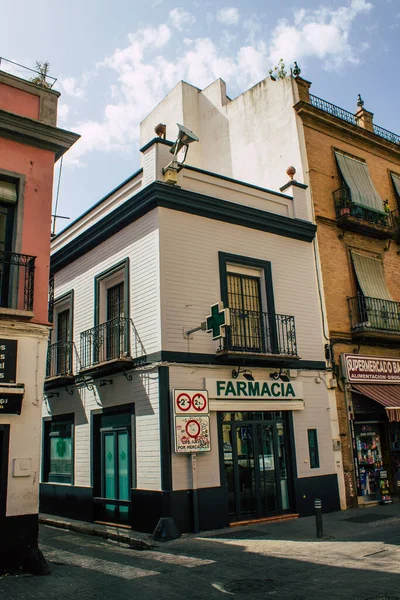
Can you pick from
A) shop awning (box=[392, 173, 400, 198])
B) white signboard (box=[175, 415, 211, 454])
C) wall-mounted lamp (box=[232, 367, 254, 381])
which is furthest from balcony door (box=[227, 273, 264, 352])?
shop awning (box=[392, 173, 400, 198])

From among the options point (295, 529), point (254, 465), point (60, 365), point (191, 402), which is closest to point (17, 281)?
point (191, 402)

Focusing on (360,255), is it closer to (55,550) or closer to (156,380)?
(156,380)

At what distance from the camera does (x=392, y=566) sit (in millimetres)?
8242

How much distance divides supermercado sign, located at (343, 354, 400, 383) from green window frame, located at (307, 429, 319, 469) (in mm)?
2056

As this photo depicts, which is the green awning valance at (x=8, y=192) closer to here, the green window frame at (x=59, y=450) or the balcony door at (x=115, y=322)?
the balcony door at (x=115, y=322)

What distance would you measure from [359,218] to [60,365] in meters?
10.8

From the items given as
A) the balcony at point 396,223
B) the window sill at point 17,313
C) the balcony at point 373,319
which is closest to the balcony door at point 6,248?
the window sill at point 17,313

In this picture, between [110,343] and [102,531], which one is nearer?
[102,531]

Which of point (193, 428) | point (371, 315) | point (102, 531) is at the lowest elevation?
point (102, 531)

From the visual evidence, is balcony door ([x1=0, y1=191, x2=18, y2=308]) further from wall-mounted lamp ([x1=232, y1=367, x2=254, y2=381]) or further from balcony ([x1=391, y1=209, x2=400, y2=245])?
balcony ([x1=391, y1=209, x2=400, y2=245])

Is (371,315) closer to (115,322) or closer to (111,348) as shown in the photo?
(115,322)

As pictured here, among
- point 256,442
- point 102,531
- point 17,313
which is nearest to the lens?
point 17,313

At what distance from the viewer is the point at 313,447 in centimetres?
1438

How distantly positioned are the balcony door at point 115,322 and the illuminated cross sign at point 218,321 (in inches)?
103
